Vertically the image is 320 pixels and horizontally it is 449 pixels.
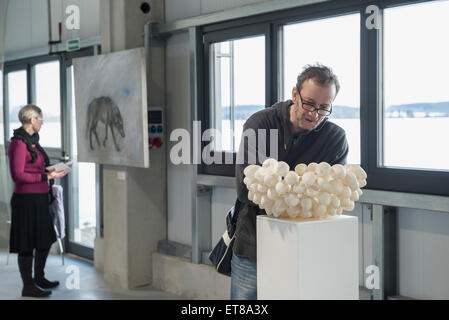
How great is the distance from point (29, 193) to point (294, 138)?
3.40m

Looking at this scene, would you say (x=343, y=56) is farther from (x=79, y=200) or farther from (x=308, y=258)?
(x=79, y=200)

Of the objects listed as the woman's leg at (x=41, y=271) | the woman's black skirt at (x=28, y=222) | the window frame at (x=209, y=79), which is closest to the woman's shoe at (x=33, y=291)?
the woman's leg at (x=41, y=271)

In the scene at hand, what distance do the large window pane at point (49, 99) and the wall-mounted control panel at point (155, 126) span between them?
90.3 inches

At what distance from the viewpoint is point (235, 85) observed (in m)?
4.89

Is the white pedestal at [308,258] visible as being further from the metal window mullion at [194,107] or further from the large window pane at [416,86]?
the metal window mullion at [194,107]

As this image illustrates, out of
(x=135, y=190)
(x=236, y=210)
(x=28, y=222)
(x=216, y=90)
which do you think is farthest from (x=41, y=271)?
(x=236, y=210)

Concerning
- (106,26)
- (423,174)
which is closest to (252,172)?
(423,174)

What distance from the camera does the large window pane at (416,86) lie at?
133 inches

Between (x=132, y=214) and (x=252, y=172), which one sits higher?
(x=252, y=172)

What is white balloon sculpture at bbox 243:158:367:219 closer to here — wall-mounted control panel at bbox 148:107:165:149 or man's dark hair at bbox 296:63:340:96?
man's dark hair at bbox 296:63:340:96

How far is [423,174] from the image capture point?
3.43m

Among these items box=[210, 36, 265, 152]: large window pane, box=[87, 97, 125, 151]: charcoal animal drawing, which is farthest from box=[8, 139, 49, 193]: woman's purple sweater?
box=[210, 36, 265, 152]: large window pane
